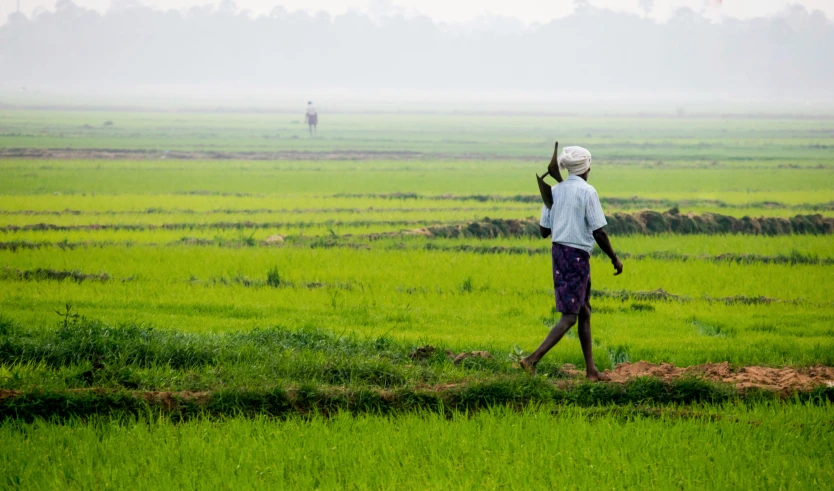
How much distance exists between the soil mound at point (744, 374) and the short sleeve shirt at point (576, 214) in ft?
3.67

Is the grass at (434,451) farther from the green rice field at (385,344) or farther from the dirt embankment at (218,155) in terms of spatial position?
the dirt embankment at (218,155)

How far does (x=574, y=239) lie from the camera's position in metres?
6.73

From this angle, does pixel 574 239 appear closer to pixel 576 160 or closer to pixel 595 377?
pixel 576 160

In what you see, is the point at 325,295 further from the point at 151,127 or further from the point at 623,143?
the point at 151,127

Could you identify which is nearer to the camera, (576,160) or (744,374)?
(576,160)

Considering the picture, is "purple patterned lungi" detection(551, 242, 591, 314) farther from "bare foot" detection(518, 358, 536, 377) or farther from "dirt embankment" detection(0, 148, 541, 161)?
"dirt embankment" detection(0, 148, 541, 161)

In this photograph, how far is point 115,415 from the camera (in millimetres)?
6039

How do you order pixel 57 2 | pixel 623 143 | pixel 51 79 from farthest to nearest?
pixel 57 2
pixel 51 79
pixel 623 143

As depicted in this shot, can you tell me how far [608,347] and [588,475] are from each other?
11.5 ft

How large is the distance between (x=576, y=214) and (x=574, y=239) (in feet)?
0.60

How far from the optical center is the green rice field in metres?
5.16

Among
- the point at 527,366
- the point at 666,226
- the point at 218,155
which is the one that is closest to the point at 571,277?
the point at 527,366

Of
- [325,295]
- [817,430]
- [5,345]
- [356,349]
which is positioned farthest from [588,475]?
[325,295]

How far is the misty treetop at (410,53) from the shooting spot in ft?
502
